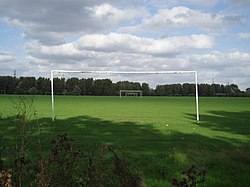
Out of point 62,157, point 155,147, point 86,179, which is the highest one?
point 62,157

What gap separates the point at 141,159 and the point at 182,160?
36.5 inches

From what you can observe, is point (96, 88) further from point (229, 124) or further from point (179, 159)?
point (179, 159)

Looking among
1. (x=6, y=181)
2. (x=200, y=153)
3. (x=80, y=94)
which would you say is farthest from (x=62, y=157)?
(x=80, y=94)

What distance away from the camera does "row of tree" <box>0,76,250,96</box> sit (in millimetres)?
97875

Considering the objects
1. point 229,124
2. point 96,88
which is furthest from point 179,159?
point 96,88

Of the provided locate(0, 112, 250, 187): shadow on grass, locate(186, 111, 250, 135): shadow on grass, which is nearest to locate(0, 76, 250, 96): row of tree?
locate(186, 111, 250, 135): shadow on grass

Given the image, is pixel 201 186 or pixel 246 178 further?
pixel 246 178

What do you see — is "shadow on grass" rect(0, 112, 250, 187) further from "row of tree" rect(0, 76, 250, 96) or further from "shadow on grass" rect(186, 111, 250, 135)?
"row of tree" rect(0, 76, 250, 96)

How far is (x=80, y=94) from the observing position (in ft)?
364

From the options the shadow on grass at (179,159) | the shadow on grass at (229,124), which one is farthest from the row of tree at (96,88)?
the shadow on grass at (179,159)

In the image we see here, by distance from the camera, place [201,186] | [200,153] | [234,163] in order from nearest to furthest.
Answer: [201,186]
[234,163]
[200,153]

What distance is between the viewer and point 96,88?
105m

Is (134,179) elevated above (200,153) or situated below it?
above

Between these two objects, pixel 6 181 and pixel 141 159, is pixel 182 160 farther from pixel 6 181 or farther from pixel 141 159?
pixel 6 181
